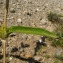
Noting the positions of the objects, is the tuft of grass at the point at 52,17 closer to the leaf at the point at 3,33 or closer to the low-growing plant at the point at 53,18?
the low-growing plant at the point at 53,18

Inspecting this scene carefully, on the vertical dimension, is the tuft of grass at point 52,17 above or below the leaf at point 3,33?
below

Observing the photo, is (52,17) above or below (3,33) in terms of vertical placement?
below

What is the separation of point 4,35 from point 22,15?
2.00m

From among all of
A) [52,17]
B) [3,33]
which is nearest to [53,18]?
[52,17]

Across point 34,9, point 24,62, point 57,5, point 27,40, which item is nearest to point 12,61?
point 24,62

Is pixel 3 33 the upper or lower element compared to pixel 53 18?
upper

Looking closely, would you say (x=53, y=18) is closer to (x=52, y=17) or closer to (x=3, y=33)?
(x=52, y=17)

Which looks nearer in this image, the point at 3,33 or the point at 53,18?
the point at 3,33

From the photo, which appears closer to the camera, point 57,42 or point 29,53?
point 29,53

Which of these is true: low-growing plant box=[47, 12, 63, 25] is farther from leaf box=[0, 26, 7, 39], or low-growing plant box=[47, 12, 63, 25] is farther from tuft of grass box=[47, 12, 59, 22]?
leaf box=[0, 26, 7, 39]

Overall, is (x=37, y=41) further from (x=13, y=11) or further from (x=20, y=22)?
(x=13, y=11)

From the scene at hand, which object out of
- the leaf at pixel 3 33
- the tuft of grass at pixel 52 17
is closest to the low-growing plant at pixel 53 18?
the tuft of grass at pixel 52 17

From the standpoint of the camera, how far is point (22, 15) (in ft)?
11.6

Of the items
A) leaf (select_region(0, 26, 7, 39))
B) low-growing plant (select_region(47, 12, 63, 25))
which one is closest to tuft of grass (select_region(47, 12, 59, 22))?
low-growing plant (select_region(47, 12, 63, 25))
